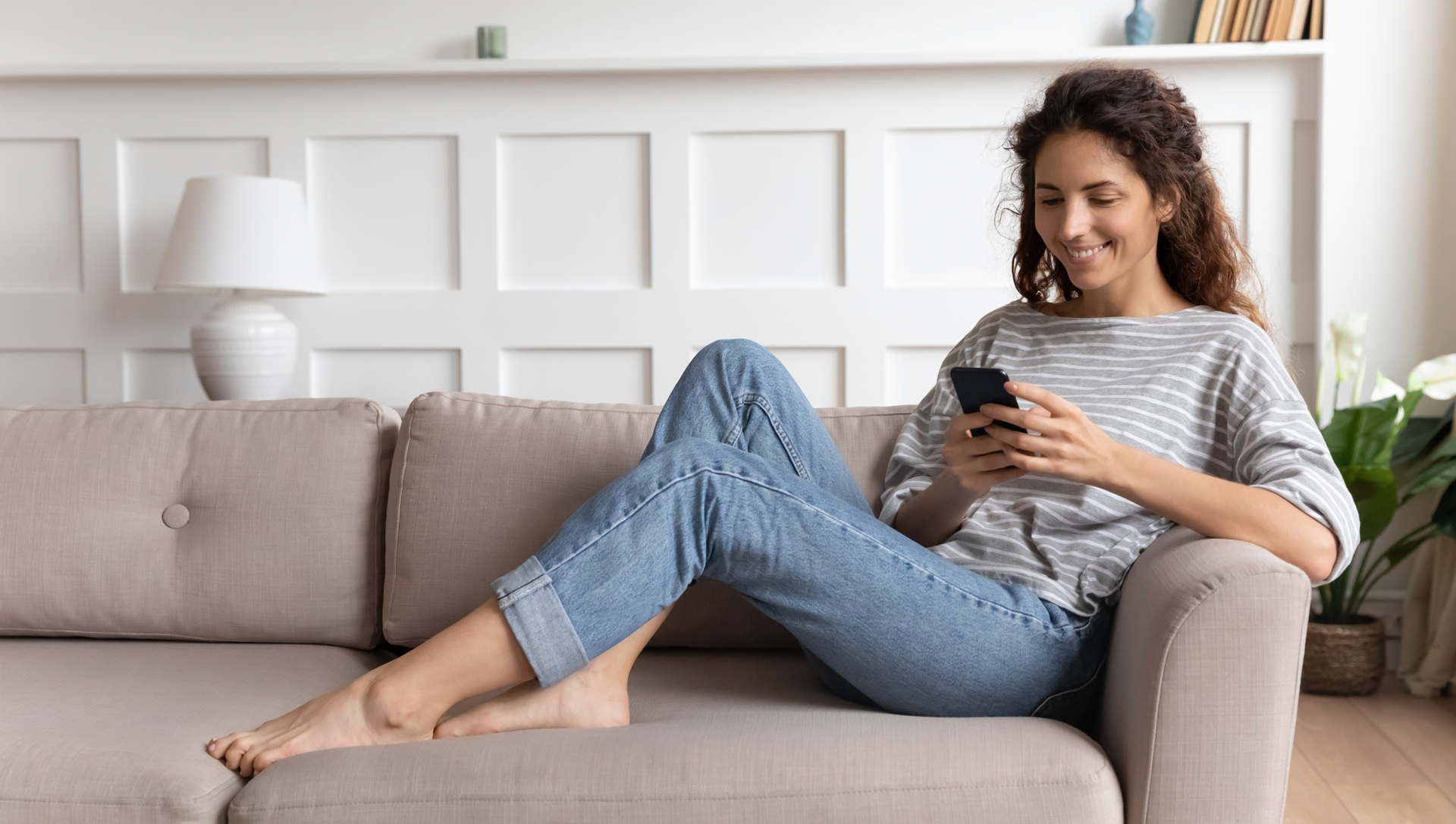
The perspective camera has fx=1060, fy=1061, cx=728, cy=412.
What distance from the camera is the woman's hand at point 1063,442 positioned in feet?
3.57

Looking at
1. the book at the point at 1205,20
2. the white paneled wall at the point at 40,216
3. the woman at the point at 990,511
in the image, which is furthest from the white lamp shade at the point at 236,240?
the book at the point at 1205,20

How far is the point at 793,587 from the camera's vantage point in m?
1.08

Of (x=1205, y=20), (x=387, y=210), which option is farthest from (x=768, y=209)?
(x=1205, y=20)

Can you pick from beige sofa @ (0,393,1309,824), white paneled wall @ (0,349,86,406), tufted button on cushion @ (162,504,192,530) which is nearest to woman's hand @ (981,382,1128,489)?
beige sofa @ (0,393,1309,824)

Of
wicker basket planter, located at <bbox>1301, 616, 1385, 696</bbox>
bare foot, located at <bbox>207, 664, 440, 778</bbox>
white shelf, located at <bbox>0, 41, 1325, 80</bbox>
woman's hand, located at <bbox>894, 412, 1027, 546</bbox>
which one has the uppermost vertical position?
white shelf, located at <bbox>0, 41, 1325, 80</bbox>

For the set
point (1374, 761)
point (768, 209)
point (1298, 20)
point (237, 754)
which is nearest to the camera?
point (237, 754)

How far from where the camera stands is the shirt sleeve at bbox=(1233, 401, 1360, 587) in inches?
41.5

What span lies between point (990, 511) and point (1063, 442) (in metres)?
0.24

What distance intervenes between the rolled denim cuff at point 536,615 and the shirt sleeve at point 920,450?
50cm

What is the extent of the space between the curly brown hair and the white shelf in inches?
43.4

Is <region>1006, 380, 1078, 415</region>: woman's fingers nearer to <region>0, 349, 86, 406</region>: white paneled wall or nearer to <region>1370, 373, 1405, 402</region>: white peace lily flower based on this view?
<region>1370, 373, 1405, 402</region>: white peace lily flower

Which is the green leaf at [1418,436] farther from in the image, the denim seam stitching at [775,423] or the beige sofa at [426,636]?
the denim seam stitching at [775,423]

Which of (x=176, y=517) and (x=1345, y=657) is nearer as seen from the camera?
(x=176, y=517)

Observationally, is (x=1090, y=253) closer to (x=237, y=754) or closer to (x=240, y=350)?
(x=237, y=754)
